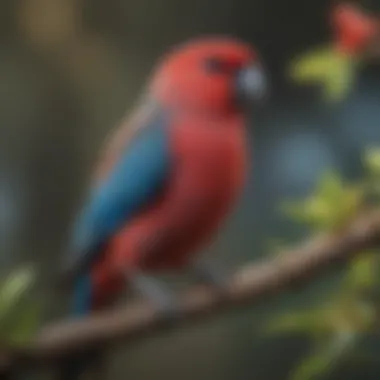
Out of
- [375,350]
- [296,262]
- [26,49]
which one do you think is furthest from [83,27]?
[375,350]

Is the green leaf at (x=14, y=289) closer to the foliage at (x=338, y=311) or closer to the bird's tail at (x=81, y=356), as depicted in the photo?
the bird's tail at (x=81, y=356)

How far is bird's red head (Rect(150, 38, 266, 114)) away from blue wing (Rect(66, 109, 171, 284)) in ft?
0.14

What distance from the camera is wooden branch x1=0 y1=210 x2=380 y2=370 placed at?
148cm

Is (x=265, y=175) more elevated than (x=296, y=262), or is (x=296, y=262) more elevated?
(x=265, y=175)

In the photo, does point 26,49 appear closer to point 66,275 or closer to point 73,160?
point 73,160

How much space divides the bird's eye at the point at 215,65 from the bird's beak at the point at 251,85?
20mm

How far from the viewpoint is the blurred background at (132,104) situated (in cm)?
150

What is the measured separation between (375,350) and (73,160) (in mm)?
471

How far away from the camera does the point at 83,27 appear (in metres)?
1.54

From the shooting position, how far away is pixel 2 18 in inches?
60.5

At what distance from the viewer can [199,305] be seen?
1489 mm

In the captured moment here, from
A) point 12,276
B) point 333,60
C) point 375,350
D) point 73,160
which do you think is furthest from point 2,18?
point 375,350

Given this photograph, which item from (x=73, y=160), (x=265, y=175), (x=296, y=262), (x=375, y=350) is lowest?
(x=375, y=350)

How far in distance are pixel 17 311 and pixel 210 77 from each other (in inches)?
15.3
